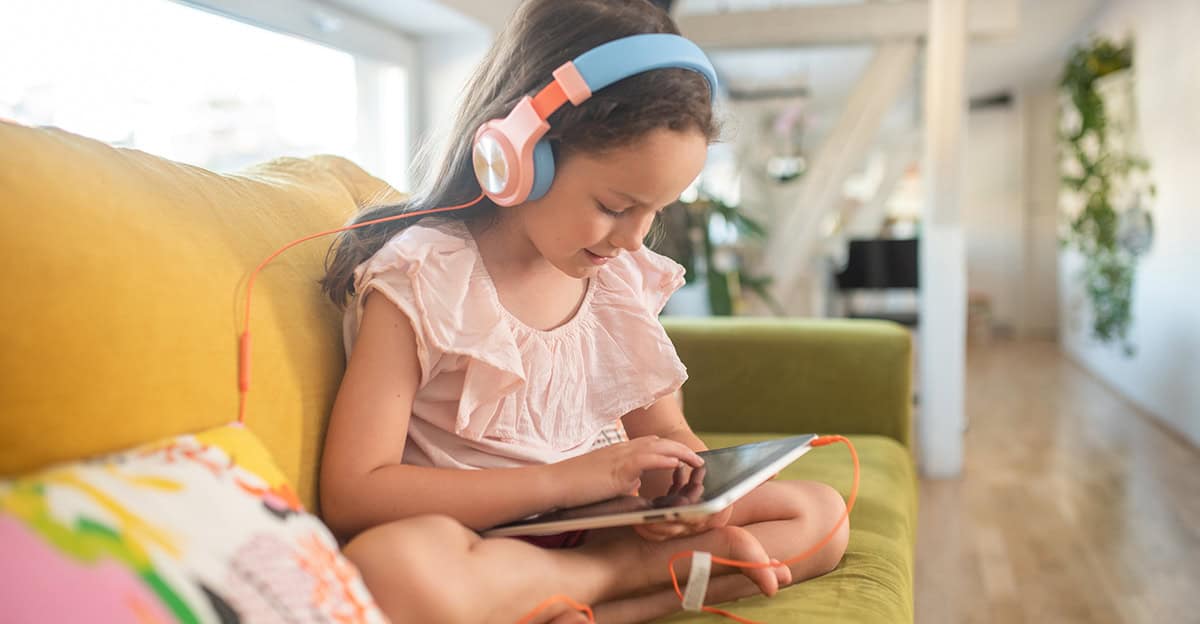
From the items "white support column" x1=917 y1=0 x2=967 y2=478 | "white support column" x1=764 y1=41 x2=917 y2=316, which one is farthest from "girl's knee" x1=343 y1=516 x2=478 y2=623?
"white support column" x1=764 y1=41 x2=917 y2=316

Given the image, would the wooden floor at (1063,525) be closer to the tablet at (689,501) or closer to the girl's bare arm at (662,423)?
the girl's bare arm at (662,423)

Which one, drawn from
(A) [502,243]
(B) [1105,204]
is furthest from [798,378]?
(B) [1105,204]

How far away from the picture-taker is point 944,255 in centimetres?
331

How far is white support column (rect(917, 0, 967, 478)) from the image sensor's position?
330cm

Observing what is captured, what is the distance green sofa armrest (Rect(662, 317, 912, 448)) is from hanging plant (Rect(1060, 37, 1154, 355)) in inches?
136

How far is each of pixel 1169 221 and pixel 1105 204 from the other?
88cm

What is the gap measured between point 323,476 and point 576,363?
1.15 ft

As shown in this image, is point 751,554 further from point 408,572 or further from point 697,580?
point 408,572

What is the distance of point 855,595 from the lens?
1.12 metres

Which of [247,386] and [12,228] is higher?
[12,228]

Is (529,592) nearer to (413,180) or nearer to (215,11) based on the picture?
(413,180)

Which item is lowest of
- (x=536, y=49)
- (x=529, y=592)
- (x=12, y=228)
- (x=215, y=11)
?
(x=529, y=592)

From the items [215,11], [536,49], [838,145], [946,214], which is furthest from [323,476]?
[838,145]

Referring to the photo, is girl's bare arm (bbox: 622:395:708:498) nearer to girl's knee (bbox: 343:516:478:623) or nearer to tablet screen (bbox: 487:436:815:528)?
tablet screen (bbox: 487:436:815:528)
